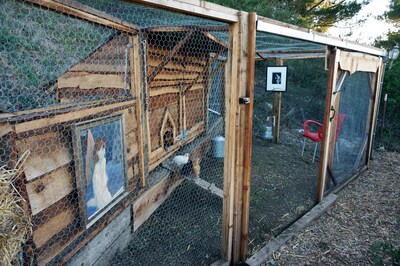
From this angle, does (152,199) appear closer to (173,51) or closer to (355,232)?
(173,51)

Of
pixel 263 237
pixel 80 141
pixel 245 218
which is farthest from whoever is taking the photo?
pixel 263 237

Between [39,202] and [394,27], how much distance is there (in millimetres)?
14997

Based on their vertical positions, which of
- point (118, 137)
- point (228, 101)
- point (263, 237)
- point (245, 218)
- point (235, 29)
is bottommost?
point (263, 237)

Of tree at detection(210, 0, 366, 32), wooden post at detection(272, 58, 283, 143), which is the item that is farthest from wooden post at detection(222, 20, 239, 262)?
tree at detection(210, 0, 366, 32)

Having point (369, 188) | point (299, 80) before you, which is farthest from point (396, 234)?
point (299, 80)

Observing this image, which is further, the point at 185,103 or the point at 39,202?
the point at 185,103

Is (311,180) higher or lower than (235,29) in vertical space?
lower

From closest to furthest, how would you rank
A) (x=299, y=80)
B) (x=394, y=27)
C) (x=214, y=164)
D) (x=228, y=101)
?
(x=228, y=101)
(x=214, y=164)
(x=299, y=80)
(x=394, y=27)

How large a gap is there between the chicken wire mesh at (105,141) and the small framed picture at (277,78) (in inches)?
75.2

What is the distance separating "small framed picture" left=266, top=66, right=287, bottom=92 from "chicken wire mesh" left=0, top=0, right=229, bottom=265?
1.91 metres

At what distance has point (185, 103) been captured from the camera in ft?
16.8

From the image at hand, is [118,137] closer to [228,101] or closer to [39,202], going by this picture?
[39,202]

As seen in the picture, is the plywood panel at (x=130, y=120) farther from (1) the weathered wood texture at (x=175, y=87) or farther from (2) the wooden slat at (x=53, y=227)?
(2) the wooden slat at (x=53, y=227)

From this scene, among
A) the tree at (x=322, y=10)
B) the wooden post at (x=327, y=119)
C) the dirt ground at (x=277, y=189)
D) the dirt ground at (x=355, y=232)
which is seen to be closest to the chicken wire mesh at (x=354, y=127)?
the dirt ground at (x=355, y=232)
